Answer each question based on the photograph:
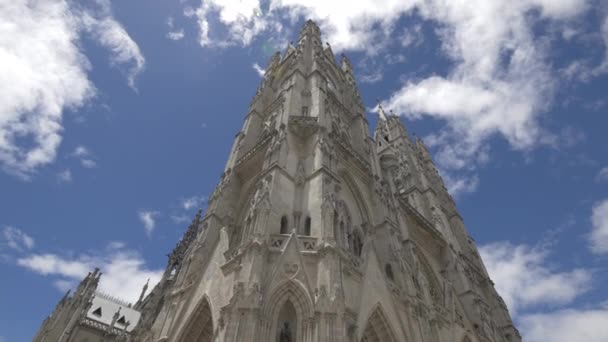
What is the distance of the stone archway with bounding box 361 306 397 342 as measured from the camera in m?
14.7

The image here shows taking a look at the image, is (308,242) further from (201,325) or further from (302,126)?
(302,126)

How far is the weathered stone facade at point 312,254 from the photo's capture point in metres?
12.2

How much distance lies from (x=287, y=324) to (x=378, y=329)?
175 inches

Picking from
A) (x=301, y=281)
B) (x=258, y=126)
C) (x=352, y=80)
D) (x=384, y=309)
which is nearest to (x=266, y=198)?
(x=301, y=281)

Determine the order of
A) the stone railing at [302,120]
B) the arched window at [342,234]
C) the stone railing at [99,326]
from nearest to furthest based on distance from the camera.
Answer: the arched window at [342,234] → the stone railing at [302,120] → the stone railing at [99,326]

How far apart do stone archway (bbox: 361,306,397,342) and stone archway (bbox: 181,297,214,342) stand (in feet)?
21.3

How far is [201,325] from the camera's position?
15.4 meters

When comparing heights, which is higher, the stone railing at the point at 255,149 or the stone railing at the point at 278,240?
the stone railing at the point at 255,149

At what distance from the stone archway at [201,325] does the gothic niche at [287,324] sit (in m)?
4.30

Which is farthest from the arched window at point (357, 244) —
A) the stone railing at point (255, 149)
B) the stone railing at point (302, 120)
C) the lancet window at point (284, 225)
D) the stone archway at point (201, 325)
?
the stone archway at point (201, 325)

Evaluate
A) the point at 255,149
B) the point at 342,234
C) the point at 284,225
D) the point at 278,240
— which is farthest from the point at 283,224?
the point at 255,149

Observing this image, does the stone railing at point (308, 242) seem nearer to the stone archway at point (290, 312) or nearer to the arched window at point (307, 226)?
the arched window at point (307, 226)

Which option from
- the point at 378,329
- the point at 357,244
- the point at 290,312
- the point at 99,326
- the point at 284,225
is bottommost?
the point at 290,312

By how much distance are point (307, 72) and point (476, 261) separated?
23.9 m
